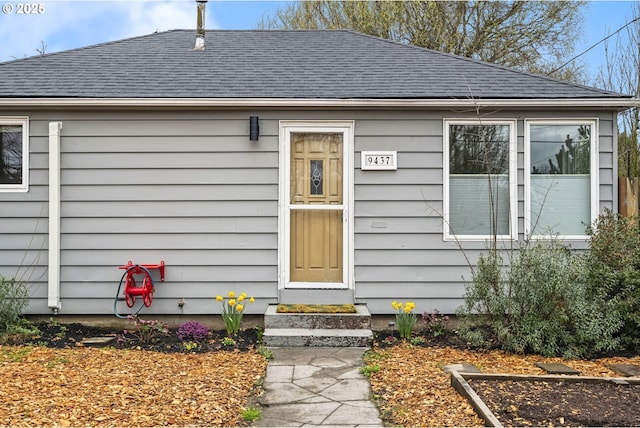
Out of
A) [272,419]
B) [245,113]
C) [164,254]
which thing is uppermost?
[245,113]

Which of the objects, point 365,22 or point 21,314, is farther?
point 365,22

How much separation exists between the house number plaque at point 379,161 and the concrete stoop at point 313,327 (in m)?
1.61

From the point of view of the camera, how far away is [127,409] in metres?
3.42

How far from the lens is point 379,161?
5.82 metres

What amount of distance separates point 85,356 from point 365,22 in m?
12.7

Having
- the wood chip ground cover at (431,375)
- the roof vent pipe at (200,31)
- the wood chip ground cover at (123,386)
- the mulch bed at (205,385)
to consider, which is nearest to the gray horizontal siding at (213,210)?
the mulch bed at (205,385)

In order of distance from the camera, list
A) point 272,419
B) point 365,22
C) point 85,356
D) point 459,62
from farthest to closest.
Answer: point 365,22 → point 459,62 → point 85,356 → point 272,419

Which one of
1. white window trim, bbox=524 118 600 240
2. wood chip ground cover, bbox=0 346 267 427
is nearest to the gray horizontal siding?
white window trim, bbox=524 118 600 240

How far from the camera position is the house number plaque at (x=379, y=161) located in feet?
19.1

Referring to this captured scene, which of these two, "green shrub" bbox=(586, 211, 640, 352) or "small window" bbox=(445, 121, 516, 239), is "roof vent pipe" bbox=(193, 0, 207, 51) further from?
"green shrub" bbox=(586, 211, 640, 352)

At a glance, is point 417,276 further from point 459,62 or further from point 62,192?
point 62,192

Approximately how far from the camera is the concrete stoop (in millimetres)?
5094

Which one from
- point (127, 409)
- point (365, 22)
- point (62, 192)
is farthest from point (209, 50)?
point (365, 22)

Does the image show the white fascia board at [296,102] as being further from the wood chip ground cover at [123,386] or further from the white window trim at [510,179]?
the wood chip ground cover at [123,386]
